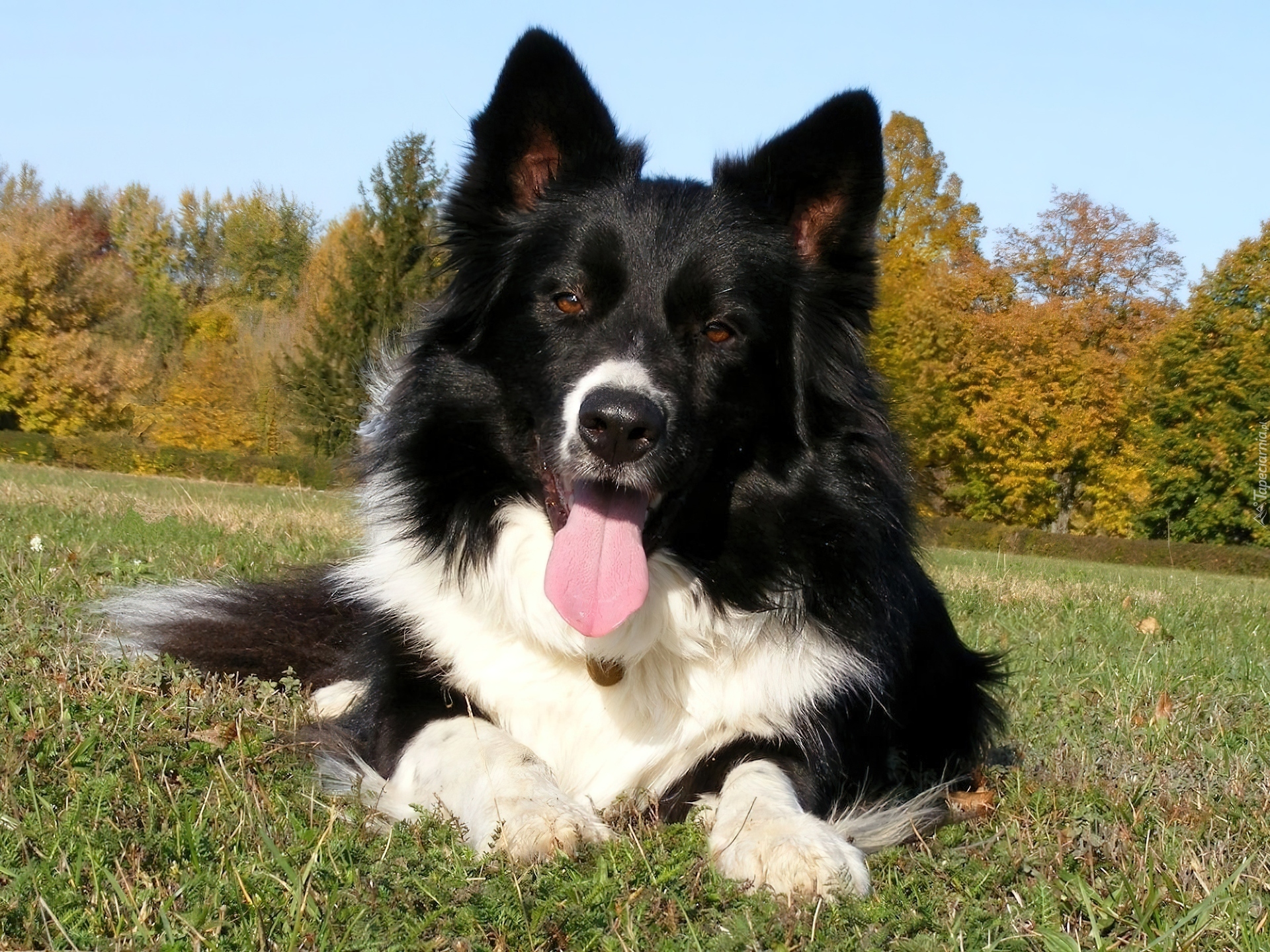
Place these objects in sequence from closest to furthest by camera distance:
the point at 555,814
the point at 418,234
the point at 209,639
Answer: the point at 555,814 → the point at 209,639 → the point at 418,234

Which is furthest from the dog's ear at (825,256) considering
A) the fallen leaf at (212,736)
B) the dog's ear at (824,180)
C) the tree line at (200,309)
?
the tree line at (200,309)

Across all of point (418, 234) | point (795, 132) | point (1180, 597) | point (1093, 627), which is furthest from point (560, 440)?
point (418, 234)

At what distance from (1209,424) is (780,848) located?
129ft

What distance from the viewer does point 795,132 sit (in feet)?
13.1

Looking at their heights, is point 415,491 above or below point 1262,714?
above

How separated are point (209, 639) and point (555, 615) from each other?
172cm

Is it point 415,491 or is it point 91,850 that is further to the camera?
point 415,491

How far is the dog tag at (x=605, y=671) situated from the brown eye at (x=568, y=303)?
117 cm

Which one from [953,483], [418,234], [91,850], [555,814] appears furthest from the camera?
[953,483]

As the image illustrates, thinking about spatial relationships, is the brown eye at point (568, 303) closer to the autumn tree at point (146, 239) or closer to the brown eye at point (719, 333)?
the brown eye at point (719, 333)

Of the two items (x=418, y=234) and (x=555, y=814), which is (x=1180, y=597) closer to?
(x=555, y=814)

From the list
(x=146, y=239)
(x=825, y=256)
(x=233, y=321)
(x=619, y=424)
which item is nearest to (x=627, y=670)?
(x=619, y=424)

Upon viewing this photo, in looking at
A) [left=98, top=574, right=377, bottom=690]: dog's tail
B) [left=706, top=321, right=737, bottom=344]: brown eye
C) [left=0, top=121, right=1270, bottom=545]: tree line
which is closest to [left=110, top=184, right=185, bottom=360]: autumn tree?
[left=0, top=121, right=1270, bottom=545]: tree line

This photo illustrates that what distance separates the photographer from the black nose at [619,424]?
Answer: 3420 mm
